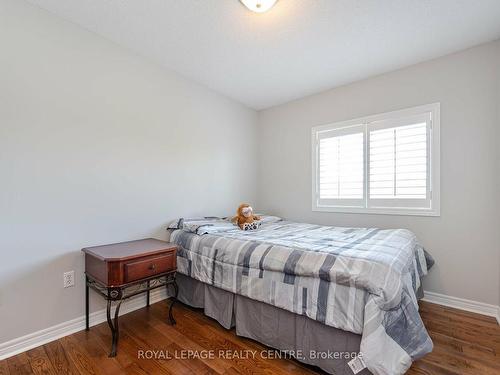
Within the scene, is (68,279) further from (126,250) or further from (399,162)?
(399,162)

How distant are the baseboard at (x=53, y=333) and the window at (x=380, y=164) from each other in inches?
92.1

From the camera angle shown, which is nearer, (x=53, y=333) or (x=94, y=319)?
(x=53, y=333)

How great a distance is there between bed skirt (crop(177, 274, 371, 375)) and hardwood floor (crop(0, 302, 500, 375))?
0.08 metres

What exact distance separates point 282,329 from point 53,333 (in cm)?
167

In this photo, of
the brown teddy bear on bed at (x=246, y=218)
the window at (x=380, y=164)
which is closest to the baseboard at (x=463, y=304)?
the window at (x=380, y=164)

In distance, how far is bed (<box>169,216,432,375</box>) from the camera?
1228 millimetres

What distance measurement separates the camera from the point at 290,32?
199 cm

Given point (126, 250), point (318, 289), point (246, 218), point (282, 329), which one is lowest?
point (282, 329)

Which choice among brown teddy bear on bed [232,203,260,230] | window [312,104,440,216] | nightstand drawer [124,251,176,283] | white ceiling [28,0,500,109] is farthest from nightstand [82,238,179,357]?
window [312,104,440,216]

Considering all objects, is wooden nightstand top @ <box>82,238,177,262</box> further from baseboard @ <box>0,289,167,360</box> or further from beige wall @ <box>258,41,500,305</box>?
beige wall @ <box>258,41,500,305</box>

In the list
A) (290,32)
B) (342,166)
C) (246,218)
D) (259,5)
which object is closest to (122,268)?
(246,218)

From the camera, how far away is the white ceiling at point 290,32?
1.73 meters

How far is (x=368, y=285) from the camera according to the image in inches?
49.6

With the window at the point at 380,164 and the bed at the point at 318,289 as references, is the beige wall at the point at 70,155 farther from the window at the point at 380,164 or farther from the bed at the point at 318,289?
the window at the point at 380,164
